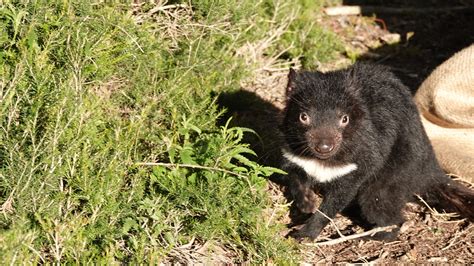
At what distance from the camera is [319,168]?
191 inches

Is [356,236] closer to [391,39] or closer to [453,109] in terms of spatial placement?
[453,109]

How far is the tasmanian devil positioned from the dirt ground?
0.17 meters

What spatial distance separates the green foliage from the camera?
402cm

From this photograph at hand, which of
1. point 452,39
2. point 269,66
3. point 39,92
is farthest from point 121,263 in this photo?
point 452,39

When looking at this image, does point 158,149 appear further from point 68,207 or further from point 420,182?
point 420,182

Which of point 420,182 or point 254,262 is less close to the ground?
point 420,182

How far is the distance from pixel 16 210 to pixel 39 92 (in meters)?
0.70

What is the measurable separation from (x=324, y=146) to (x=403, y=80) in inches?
121

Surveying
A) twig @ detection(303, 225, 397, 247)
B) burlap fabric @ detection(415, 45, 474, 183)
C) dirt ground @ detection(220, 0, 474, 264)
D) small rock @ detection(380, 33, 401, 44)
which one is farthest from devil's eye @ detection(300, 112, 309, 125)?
small rock @ detection(380, 33, 401, 44)

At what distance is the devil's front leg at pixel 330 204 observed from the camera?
4824 mm

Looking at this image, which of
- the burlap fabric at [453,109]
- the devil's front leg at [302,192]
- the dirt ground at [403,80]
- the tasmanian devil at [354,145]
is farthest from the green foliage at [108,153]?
the burlap fabric at [453,109]

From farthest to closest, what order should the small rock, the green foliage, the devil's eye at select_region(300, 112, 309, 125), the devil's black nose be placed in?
the small rock, the devil's eye at select_region(300, 112, 309, 125), the devil's black nose, the green foliage

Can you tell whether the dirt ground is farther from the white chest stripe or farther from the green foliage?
the green foliage

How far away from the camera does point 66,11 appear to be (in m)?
4.76
